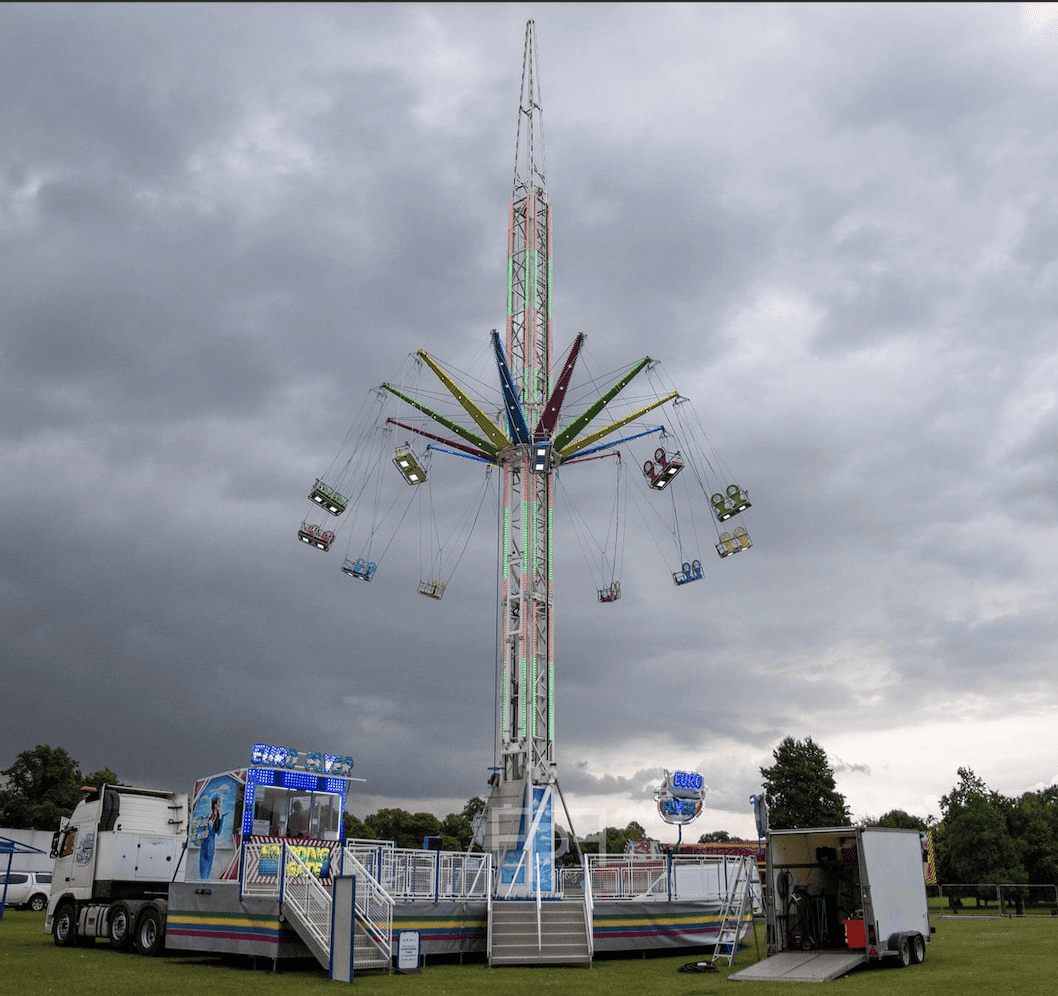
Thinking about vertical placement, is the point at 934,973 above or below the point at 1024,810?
below

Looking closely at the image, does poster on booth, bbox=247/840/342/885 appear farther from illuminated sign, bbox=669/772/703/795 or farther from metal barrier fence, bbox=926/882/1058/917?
metal barrier fence, bbox=926/882/1058/917

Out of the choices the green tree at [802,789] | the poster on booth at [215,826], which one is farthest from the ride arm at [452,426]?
the green tree at [802,789]

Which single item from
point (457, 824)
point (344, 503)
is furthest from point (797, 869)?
point (457, 824)

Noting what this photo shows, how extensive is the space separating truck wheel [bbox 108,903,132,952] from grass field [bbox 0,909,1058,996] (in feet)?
1.17

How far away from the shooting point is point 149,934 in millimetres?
23719

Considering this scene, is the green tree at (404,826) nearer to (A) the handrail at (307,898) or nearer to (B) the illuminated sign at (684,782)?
(B) the illuminated sign at (684,782)

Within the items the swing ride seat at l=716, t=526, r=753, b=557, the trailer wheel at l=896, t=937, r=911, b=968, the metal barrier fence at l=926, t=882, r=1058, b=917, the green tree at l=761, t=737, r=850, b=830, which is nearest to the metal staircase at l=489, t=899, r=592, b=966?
the trailer wheel at l=896, t=937, r=911, b=968

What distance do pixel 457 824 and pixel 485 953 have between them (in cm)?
Result: 6698

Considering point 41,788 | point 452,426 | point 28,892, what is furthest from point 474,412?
point 41,788

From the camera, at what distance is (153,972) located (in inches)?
750

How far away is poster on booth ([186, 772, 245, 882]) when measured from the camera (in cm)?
2402

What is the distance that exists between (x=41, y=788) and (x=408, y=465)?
56.4 meters

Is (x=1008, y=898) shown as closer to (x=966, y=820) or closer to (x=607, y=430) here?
(x=966, y=820)

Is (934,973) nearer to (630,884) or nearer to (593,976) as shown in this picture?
(593,976)
